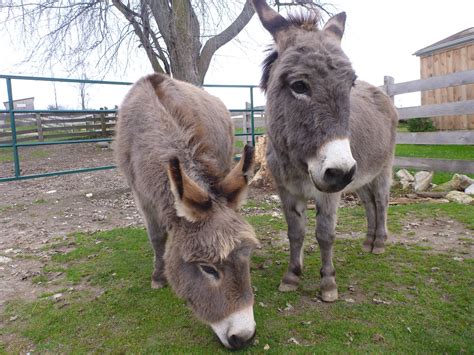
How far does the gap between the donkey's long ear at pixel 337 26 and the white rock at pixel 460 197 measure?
460 cm

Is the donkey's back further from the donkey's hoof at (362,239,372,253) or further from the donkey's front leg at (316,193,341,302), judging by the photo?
the donkey's hoof at (362,239,372,253)

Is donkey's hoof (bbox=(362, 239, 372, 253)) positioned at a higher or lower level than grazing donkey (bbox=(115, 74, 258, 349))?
lower

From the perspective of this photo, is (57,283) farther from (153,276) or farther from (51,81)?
(51,81)

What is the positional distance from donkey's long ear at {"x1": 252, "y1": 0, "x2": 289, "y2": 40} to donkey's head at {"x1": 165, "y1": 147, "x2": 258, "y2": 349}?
1.42 meters

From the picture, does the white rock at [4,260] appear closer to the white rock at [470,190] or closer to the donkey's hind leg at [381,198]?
the donkey's hind leg at [381,198]

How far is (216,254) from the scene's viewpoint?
2.31 meters

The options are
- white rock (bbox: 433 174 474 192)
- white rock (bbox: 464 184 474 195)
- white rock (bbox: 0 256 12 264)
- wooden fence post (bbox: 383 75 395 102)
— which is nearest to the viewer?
white rock (bbox: 0 256 12 264)

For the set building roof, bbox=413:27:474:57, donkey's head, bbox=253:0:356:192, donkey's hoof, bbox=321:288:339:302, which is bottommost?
donkey's hoof, bbox=321:288:339:302

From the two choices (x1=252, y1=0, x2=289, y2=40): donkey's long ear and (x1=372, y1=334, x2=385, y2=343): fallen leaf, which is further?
(x1=252, y1=0, x2=289, y2=40): donkey's long ear

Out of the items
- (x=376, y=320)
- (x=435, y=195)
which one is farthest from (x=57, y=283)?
(x=435, y=195)

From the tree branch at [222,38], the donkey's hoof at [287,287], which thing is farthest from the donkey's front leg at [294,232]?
the tree branch at [222,38]

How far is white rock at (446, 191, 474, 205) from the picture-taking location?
645 cm

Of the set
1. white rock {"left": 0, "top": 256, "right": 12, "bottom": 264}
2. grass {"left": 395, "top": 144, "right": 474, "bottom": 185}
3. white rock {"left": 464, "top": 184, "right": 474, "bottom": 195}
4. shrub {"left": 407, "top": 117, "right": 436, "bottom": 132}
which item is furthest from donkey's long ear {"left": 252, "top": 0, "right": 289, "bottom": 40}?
shrub {"left": 407, "top": 117, "right": 436, "bottom": 132}

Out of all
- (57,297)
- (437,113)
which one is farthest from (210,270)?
(437,113)
